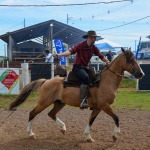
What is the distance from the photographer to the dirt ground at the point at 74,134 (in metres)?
7.70

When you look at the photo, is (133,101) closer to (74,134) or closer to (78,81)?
(74,134)

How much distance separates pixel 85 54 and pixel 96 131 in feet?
6.90

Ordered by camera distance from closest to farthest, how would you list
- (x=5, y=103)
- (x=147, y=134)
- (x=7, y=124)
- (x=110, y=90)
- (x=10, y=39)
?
1. (x=110, y=90)
2. (x=147, y=134)
3. (x=7, y=124)
4. (x=5, y=103)
5. (x=10, y=39)

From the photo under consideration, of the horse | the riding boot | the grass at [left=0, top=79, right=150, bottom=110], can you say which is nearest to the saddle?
the horse

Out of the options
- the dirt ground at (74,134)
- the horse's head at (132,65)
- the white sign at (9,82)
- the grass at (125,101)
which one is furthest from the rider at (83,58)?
the white sign at (9,82)

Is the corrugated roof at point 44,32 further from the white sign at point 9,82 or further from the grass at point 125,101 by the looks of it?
the grass at point 125,101

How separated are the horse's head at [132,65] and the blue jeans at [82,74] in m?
Answer: 0.99

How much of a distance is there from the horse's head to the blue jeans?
995 mm

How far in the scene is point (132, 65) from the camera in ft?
27.0

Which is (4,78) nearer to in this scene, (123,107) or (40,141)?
(123,107)

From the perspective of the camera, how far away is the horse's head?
818cm

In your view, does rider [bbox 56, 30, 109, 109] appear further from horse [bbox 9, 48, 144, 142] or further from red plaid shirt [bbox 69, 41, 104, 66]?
horse [bbox 9, 48, 144, 142]

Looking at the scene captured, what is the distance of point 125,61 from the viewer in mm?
8297

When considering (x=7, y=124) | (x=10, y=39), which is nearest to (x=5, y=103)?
(x=7, y=124)
